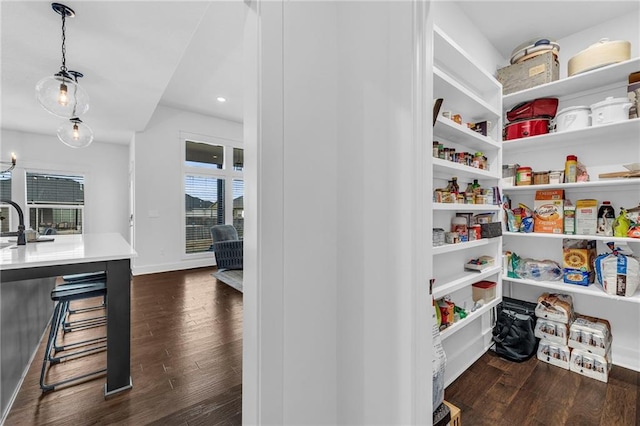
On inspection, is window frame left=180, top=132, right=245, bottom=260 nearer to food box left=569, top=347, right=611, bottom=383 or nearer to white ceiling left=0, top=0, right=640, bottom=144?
white ceiling left=0, top=0, right=640, bottom=144

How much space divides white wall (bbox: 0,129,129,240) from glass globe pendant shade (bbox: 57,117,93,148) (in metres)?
4.09

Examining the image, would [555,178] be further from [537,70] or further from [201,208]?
[201,208]

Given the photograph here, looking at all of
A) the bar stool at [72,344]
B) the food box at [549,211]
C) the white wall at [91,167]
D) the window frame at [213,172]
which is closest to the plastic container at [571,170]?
the food box at [549,211]

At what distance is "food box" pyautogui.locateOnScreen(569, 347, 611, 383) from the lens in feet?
6.44

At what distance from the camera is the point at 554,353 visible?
2.17m

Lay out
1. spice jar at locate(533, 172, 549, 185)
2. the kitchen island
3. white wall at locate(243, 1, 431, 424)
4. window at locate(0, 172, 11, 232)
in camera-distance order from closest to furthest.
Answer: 1. white wall at locate(243, 1, 431, 424)
2. the kitchen island
3. spice jar at locate(533, 172, 549, 185)
4. window at locate(0, 172, 11, 232)

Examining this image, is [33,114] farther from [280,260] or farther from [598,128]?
[598,128]

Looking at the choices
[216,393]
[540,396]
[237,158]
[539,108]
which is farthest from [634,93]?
[237,158]

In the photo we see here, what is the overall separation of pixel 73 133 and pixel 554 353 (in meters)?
4.58

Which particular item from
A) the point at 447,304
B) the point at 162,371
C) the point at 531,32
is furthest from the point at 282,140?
the point at 531,32

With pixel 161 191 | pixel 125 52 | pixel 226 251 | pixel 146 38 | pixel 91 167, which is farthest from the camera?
pixel 91 167

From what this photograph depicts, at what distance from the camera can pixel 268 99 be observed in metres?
1.01

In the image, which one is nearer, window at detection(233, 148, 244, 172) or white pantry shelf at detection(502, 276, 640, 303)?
white pantry shelf at detection(502, 276, 640, 303)

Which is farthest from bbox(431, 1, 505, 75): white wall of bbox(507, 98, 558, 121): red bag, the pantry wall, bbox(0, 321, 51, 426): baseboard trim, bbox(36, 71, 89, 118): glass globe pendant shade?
bbox(0, 321, 51, 426): baseboard trim
